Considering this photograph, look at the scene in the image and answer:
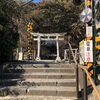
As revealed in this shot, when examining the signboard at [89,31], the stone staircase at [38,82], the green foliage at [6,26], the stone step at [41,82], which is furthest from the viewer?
the green foliage at [6,26]

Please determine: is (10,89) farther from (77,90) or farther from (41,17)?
(41,17)

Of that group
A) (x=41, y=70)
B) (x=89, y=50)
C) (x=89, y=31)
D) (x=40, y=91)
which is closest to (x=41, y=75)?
(x=41, y=70)

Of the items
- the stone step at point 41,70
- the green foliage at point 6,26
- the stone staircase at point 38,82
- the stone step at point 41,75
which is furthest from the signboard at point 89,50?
the green foliage at point 6,26

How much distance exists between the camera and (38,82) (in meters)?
7.54

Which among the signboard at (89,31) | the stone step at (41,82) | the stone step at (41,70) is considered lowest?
the stone step at (41,82)

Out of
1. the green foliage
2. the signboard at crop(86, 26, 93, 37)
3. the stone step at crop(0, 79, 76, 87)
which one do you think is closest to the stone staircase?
the stone step at crop(0, 79, 76, 87)

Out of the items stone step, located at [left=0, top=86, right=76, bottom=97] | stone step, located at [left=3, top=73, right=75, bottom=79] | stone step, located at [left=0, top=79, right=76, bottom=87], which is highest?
stone step, located at [left=3, top=73, right=75, bottom=79]

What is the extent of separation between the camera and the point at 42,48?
23828 millimetres

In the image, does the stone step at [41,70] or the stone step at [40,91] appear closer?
the stone step at [40,91]

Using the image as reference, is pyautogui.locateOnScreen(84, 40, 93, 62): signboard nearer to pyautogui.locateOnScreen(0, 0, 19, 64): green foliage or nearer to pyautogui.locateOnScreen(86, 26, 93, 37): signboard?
pyautogui.locateOnScreen(86, 26, 93, 37): signboard

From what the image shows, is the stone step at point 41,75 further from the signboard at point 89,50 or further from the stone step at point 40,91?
the signboard at point 89,50

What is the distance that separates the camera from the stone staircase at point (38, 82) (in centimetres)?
678

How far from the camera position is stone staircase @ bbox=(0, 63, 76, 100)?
6.78 m

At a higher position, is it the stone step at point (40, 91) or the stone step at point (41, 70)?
the stone step at point (41, 70)
